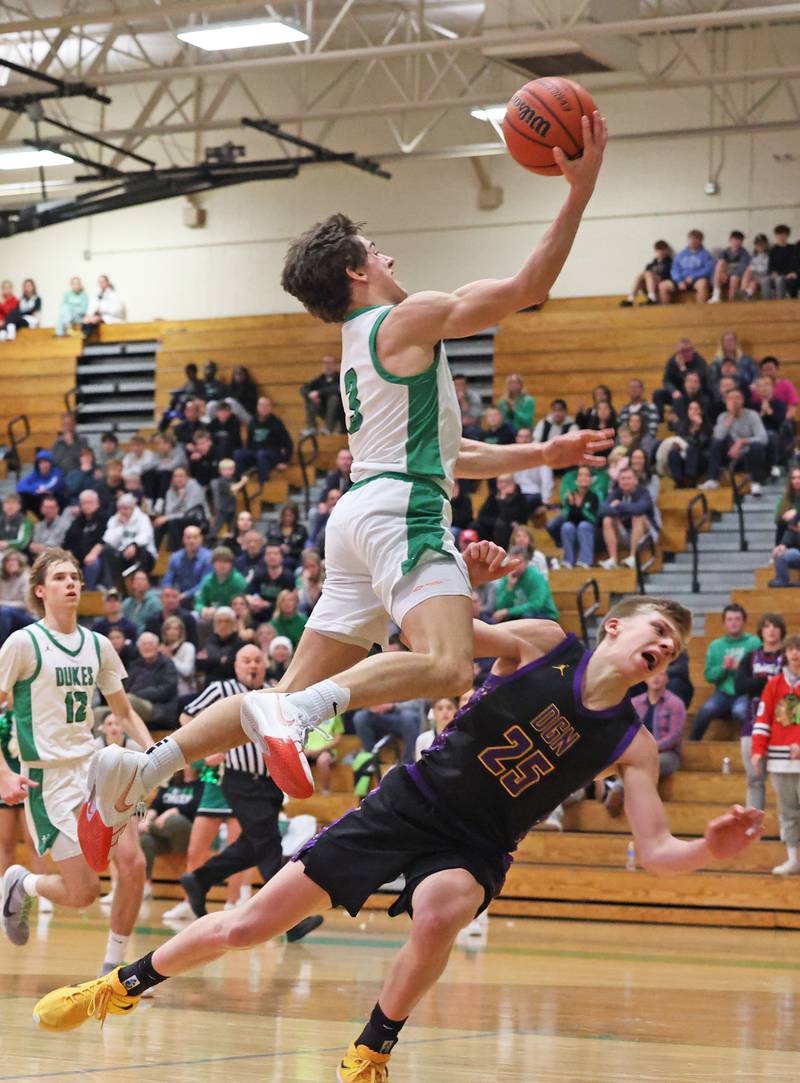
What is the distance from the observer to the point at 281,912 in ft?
17.2

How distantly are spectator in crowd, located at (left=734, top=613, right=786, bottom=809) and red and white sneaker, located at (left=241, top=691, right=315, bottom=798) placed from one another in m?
8.74

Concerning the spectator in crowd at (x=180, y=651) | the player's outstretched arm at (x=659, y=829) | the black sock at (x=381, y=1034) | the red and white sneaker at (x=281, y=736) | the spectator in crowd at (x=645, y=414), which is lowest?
the spectator in crowd at (x=180, y=651)

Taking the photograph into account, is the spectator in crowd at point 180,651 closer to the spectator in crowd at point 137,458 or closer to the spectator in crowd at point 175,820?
the spectator in crowd at point 175,820

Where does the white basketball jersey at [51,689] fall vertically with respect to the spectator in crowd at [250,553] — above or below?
above

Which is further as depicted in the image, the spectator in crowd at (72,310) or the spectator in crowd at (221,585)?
the spectator in crowd at (72,310)

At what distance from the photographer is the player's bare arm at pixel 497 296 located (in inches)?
210

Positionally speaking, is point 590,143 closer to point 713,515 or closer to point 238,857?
point 238,857

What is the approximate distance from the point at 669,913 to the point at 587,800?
1.46 m

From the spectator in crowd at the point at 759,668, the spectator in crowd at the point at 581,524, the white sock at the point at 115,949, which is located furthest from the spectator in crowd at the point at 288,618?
the white sock at the point at 115,949

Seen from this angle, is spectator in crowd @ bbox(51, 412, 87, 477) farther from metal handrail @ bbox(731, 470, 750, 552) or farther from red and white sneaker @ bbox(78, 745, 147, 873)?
red and white sneaker @ bbox(78, 745, 147, 873)

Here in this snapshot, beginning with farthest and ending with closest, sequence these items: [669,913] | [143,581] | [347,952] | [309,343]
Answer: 1. [309,343]
2. [143,581]
3. [669,913]
4. [347,952]

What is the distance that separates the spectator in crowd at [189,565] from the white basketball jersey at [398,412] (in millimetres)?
13018

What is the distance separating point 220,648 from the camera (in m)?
16.0

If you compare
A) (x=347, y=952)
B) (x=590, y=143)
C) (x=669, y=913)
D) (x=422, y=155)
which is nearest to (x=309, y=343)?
(x=422, y=155)
